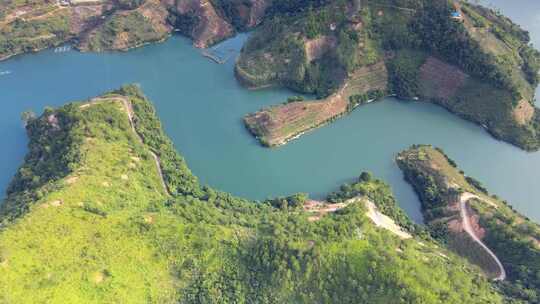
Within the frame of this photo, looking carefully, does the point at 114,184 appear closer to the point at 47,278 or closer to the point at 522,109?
the point at 47,278

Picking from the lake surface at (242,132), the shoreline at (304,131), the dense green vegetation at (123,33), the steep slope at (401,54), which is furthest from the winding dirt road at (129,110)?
the dense green vegetation at (123,33)

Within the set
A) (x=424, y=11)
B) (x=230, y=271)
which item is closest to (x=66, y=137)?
(x=230, y=271)

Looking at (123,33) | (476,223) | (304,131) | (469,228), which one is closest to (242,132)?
(304,131)

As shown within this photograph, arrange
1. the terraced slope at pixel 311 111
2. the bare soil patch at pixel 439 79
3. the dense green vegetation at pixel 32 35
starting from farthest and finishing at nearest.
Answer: the dense green vegetation at pixel 32 35 < the bare soil patch at pixel 439 79 < the terraced slope at pixel 311 111

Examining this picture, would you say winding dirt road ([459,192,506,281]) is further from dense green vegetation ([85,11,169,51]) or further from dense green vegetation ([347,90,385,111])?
dense green vegetation ([85,11,169,51])

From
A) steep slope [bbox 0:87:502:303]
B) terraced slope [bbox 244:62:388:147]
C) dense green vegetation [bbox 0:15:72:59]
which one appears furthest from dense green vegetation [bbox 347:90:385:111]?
dense green vegetation [bbox 0:15:72:59]

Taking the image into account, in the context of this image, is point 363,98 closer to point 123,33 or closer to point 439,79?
point 439,79

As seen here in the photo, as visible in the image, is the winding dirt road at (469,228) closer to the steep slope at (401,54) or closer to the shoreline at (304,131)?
the steep slope at (401,54)
